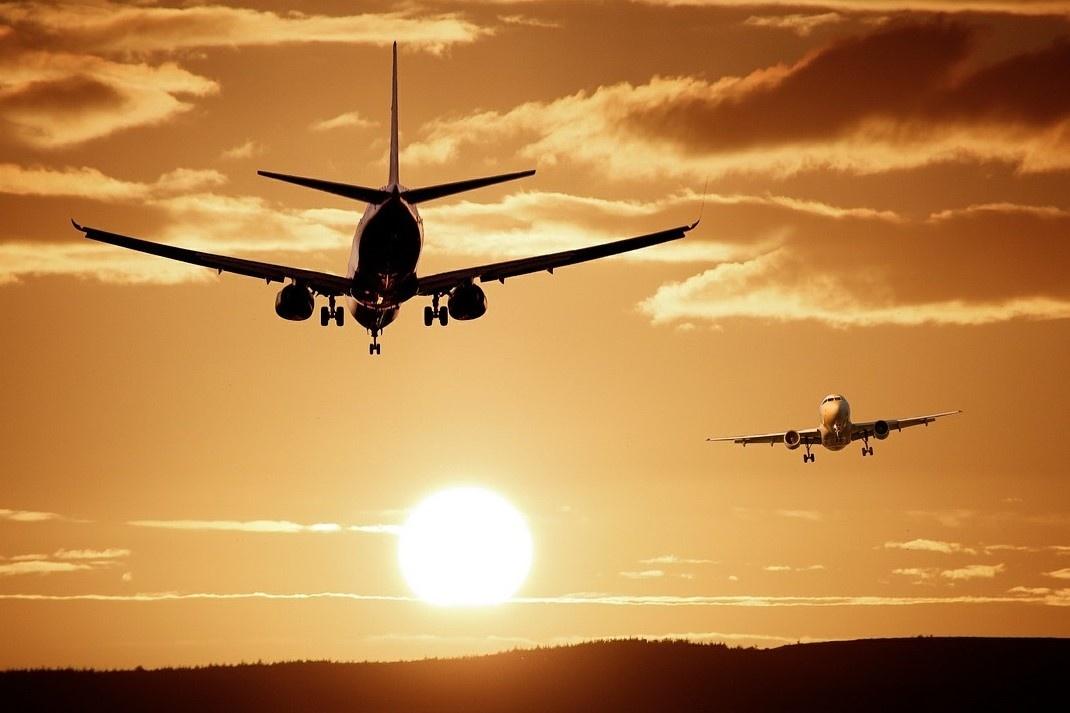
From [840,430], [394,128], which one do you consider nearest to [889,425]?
[840,430]

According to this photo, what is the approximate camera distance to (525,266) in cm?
7600

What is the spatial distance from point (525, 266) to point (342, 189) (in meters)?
11.6

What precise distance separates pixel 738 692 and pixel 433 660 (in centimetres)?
3956

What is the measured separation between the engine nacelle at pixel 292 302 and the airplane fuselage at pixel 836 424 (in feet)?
269

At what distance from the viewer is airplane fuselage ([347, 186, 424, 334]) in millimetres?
66500

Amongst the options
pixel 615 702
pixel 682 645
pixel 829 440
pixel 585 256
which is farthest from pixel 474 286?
pixel 682 645

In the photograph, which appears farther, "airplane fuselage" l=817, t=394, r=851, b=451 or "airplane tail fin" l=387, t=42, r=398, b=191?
"airplane fuselage" l=817, t=394, r=851, b=451

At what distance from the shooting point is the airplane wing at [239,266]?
7238cm

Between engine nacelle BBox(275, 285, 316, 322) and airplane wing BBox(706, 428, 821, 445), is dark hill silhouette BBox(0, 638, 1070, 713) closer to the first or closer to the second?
airplane wing BBox(706, 428, 821, 445)

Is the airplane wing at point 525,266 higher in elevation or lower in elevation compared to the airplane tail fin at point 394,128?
lower

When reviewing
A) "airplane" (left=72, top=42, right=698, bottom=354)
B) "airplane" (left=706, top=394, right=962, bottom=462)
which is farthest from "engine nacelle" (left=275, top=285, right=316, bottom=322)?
"airplane" (left=706, top=394, right=962, bottom=462)

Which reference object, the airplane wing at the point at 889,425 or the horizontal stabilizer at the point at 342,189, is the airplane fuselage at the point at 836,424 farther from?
the horizontal stabilizer at the point at 342,189

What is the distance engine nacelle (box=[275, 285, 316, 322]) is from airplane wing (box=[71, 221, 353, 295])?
46 cm

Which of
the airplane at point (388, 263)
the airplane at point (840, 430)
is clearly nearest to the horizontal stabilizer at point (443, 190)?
the airplane at point (388, 263)
